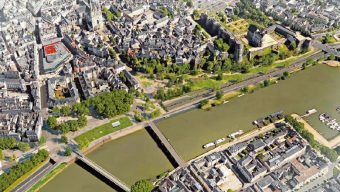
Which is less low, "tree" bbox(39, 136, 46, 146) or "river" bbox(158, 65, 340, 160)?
"tree" bbox(39, 136, 46, 146)

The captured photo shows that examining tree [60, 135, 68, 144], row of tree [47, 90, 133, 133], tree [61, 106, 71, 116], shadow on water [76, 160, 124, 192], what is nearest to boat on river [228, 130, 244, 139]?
row of tree [47, 90, 133, 133]

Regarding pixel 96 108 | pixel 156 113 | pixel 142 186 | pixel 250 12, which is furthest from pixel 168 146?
pixel 250 12

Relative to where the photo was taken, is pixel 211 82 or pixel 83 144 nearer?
pixel 83 144

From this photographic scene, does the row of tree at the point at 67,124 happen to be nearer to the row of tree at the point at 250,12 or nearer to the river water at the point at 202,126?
the river water at the point at 202,126

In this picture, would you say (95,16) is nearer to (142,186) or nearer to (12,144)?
(12,144)

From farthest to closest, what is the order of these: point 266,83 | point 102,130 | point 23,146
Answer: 1. point 266,83
2. point 102,130
3. point 23,146

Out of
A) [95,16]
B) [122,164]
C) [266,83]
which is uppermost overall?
[95,16]

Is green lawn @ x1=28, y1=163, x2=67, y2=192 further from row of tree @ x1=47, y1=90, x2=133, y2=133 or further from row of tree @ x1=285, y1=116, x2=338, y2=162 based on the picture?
row of tree @ x1=285, y1=116, x2=338, y2=162
